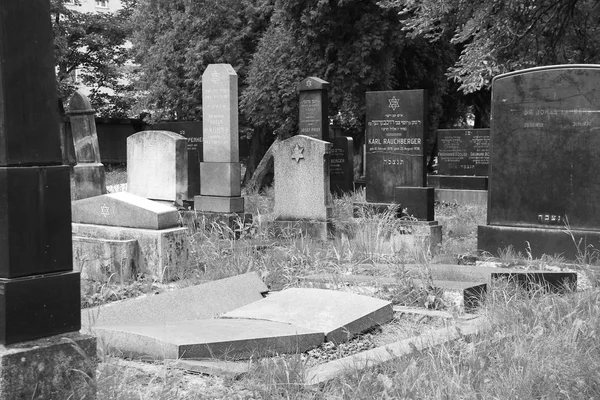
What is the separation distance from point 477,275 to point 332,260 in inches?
74.9

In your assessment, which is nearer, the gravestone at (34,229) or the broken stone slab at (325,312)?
the gravestone at (34,229)

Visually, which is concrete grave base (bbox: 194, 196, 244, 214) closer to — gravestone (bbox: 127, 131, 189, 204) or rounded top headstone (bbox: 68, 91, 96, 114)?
gravestone (bbox: 127, 131, 189, 204)

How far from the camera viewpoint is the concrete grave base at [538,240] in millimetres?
7672

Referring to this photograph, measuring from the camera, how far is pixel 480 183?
689 inches

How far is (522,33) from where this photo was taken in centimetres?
1252

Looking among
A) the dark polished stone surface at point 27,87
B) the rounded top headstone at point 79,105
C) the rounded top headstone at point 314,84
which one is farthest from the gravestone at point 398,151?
the dark polished stone surface at point 27,87

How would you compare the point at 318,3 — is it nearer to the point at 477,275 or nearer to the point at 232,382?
the point at 477,275

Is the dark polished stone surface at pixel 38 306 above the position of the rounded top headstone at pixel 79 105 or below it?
below

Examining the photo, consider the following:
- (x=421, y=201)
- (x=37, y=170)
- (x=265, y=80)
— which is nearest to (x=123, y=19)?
(x=265, y=80)

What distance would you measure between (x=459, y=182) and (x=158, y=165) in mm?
8379

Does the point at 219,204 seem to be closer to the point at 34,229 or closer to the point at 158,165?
the point at 158,165

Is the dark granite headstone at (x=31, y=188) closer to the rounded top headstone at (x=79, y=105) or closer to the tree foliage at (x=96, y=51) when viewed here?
the rounded top headstone at (x=79, y=105)

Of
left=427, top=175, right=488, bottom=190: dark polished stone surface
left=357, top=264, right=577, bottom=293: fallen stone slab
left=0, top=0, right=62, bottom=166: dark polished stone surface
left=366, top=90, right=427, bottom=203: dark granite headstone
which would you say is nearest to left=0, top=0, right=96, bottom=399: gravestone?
left=0, top=0, right=62, bottom=166: dark polished stone surface

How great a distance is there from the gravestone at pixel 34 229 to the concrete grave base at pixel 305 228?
23.9ft
